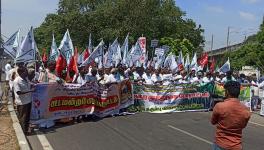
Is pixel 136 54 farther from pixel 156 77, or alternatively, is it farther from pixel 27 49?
pixel 27 49

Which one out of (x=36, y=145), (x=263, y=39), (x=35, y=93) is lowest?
(x=36, y=145)

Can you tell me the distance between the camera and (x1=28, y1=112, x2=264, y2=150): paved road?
1128 cm

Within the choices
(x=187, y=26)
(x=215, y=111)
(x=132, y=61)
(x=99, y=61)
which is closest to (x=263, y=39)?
(x=187, y=26)

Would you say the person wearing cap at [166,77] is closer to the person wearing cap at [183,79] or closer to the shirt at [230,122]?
the person wearing cap at [183,79]

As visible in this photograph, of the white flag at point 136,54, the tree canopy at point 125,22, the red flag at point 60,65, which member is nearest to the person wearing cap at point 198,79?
the white flag at point 136,54

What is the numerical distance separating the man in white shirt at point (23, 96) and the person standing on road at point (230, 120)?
7.01 meters

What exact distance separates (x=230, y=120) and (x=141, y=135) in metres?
6.65

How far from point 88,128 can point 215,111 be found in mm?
8019

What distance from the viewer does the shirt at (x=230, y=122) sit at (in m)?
6.29

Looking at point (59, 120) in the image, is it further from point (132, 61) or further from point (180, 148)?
point (132, 61)

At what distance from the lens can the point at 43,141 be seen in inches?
458

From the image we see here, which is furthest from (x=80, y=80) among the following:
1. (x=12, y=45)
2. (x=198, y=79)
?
(x=198, y=79)

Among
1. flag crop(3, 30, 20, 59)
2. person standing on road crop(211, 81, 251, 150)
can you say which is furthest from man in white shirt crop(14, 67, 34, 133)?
person standing on road crop(211, 81, 251, 150)

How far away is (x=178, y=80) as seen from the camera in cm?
2128
